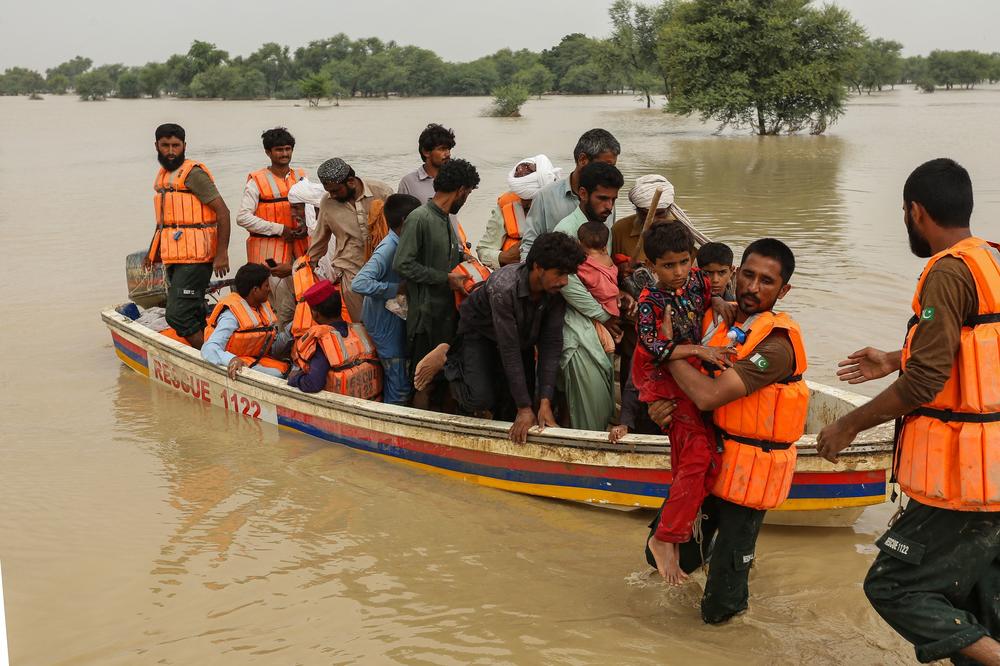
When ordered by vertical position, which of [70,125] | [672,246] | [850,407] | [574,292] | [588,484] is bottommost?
[588,484]

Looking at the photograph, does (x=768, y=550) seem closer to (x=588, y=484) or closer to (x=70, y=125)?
(x=588, y=484)

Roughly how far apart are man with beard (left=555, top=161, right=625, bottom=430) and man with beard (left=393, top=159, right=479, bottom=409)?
0.59 m

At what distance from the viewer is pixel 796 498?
4.38 meters

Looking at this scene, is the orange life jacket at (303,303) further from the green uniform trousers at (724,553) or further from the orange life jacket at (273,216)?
the green uniform trousers at (724,553)

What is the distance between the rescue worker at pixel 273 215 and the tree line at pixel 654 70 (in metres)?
24.0

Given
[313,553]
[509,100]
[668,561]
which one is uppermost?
[509,100]

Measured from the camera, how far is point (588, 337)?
470 centimetres

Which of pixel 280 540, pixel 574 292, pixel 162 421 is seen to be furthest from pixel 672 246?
pixel 162 421

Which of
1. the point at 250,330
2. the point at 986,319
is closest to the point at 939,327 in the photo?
the point at 986,319

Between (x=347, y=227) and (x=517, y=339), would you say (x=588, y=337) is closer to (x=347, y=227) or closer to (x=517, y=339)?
(x=517, y=339)

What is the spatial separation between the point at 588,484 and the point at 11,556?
2816mm

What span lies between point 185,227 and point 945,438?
556cm

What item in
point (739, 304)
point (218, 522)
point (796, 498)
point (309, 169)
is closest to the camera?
point (739, 304)

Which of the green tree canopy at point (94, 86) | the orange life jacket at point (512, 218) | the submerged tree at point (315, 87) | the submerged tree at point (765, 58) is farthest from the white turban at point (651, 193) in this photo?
the green tree canopy at point (94, 86)
